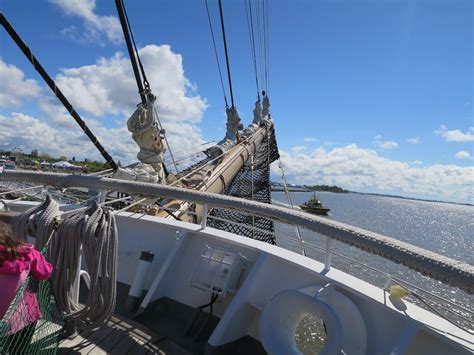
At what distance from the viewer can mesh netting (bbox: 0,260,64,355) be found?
1.45 m

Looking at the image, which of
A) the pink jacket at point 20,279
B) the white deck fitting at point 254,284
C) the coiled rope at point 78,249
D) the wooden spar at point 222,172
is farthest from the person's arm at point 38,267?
the wooden spar at point 222,172

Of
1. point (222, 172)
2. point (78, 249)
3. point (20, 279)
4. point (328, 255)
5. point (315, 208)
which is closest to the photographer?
point (20, 279)

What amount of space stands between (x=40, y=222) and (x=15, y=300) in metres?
0.49

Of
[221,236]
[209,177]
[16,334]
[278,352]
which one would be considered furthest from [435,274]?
[209,177]

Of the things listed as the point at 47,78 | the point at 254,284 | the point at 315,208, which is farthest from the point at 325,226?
the point at 315,208

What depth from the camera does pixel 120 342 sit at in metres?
2.16

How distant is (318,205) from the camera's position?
45.8 metres

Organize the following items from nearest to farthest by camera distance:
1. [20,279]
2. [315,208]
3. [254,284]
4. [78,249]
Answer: [20,279], [78,249], [254,284], [315,208]

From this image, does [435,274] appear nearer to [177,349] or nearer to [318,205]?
[177,349]

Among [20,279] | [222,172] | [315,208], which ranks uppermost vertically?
[222,172]

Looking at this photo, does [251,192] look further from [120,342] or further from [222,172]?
[120,342]

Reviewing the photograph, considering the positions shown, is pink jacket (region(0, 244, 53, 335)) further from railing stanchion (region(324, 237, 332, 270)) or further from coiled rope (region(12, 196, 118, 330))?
railing stanchion (region(324, 237, 332, 270))

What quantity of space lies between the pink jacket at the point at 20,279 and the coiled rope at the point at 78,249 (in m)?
0.26

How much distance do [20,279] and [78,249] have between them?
1.29 feet
